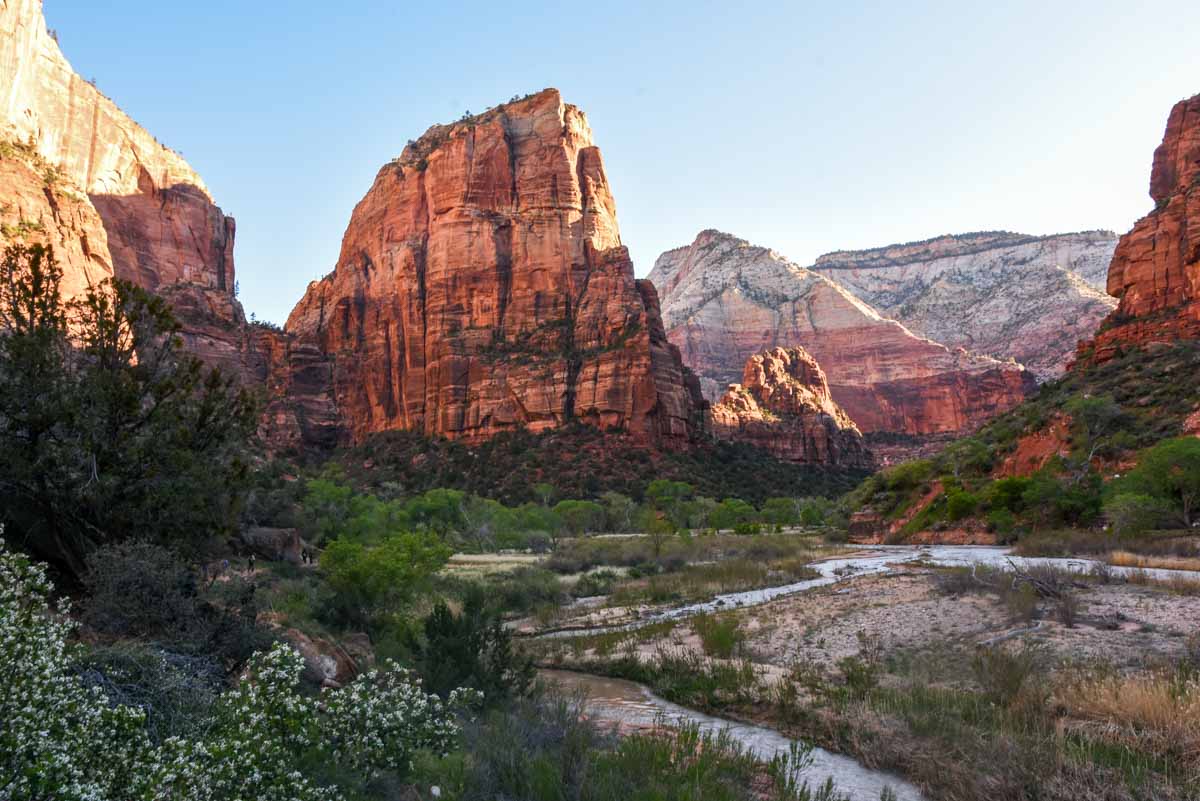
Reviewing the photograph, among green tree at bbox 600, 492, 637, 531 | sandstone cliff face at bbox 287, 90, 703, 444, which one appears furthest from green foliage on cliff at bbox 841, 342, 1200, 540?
sandstone cliff face at bbox 287, 90, 703, 444

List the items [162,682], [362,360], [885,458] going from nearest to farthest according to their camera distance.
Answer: [162,682] → [362,360] → [885,458]

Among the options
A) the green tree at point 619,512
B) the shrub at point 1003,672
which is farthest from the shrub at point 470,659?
the green tree at point 619,512

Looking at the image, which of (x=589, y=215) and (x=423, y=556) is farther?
(x=589, y=215)

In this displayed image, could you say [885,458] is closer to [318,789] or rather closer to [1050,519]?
[1050,519]

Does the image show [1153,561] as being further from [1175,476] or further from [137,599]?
[137,599]

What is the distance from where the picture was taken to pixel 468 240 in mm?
89000

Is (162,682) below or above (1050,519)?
above

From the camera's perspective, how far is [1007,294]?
5896 inches

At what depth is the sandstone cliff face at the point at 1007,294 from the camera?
127062mm

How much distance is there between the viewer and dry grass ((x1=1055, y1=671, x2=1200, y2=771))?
272 inches

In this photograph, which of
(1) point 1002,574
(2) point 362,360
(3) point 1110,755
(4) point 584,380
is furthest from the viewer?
(2) point 362,360

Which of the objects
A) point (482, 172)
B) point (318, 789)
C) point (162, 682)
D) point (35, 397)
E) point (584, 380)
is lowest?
point (318, 789)

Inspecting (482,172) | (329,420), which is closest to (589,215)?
(482,172)

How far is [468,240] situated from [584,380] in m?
26.4
